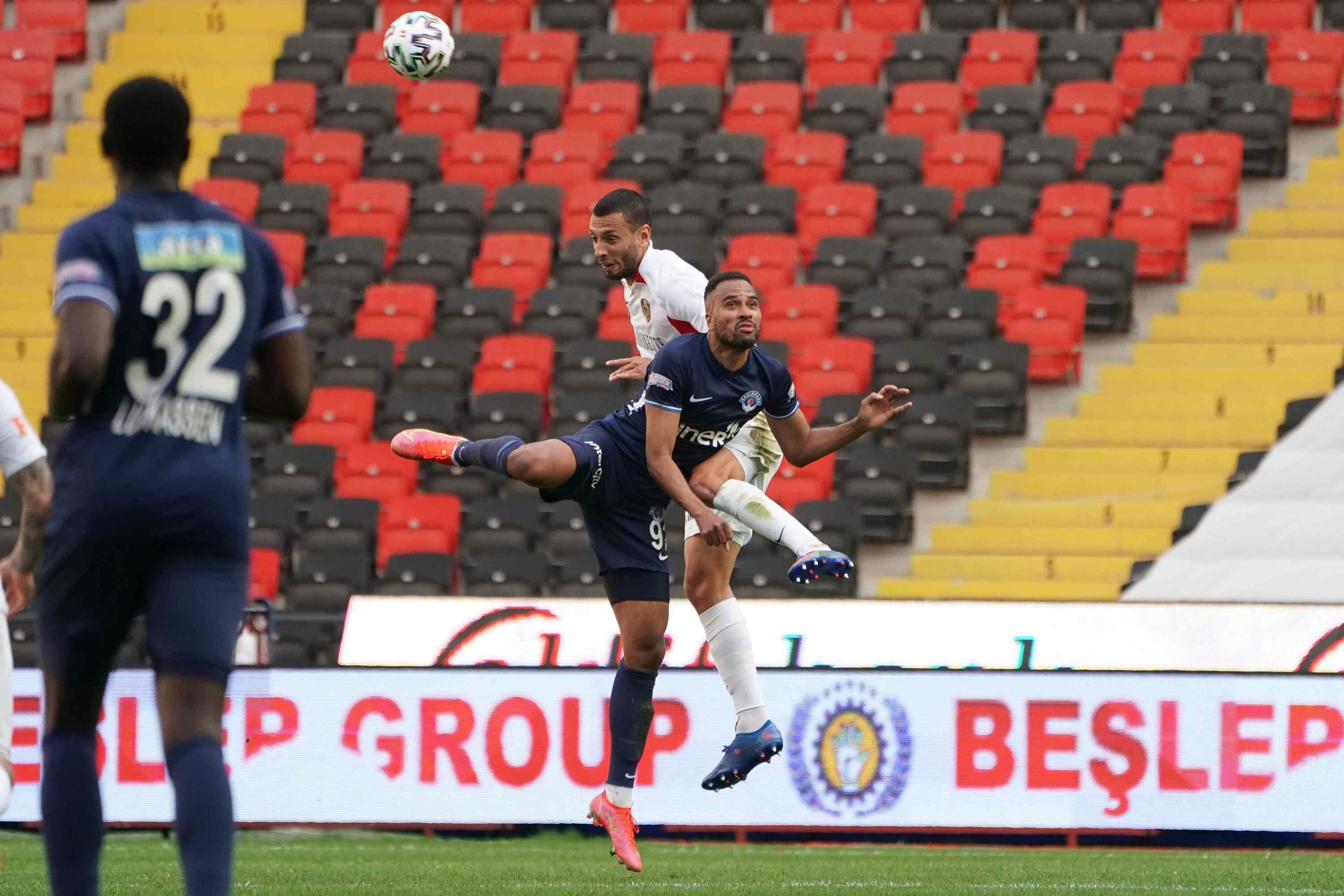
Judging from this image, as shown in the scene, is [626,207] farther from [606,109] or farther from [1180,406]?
[606,109]

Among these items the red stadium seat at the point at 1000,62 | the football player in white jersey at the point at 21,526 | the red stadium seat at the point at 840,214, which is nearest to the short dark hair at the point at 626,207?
the football player in white jersey at the point at 21,526

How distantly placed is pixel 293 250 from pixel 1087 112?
7.72 metres

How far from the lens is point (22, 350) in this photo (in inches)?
719

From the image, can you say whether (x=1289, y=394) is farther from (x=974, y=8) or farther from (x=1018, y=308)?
(x=974, y=8)

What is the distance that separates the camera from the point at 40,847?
9906mm

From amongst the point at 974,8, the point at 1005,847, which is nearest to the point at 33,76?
the point at 974,8

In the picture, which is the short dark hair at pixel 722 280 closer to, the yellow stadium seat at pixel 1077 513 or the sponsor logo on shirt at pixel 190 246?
the sponsor logo on shirt at pixel 190 246

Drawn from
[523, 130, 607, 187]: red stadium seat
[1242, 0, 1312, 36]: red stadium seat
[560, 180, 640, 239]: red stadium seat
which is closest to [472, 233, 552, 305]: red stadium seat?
[560, 180, 640, 239]: red stadium seat

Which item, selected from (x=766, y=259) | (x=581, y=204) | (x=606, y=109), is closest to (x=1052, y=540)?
(x=766, y=259)

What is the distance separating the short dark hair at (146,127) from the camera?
4.06 metres

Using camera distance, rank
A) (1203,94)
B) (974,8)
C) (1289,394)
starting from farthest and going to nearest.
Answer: (974,8) → (1203,94) → (1289,394)

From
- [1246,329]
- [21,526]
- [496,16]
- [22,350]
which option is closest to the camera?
[21,526]

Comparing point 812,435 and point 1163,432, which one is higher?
point 812,435

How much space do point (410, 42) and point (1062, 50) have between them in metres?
9.31
